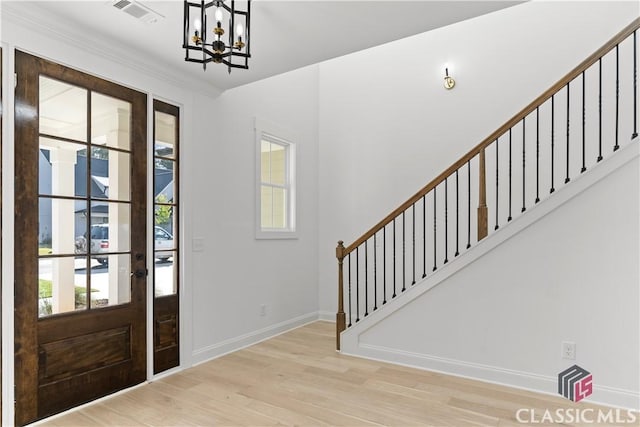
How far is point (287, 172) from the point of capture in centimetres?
493

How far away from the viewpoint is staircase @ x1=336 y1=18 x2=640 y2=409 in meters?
2.78

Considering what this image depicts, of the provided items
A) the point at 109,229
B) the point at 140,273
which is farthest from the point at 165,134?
the point at 140,273

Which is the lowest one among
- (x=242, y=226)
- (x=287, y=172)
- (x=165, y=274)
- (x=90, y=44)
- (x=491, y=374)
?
(x=491, y=374)

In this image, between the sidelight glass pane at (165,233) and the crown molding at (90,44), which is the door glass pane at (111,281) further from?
the crown molding at (90,44)

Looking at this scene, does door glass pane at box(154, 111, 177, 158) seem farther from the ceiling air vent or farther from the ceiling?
the ceiling air vent

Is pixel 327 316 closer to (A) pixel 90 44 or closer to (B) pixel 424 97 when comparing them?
(B) pixel 424 97

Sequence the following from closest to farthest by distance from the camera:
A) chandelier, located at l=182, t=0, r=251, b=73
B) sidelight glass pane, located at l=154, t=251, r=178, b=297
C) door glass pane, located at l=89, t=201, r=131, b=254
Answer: chandelier, located at l=182, t=0, r=251, b=73
door glass pane, located at l=89, t=201, r=131, b=254
sidelight glass pane, located at l=154, t=251, r=178, b=297

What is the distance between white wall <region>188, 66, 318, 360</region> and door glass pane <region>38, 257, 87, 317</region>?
3.11 feet

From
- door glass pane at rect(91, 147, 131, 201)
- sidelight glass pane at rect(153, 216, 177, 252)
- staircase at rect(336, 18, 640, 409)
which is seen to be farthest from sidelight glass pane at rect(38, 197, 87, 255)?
staircase at rect(336, 18, 640, 409)

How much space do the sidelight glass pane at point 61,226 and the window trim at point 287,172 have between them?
185 centimetres

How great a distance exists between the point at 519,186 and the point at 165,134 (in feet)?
12.1

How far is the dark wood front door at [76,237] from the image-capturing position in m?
2.32

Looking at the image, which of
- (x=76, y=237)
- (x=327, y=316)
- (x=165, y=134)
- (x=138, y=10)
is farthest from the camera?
(x=327, y=316)

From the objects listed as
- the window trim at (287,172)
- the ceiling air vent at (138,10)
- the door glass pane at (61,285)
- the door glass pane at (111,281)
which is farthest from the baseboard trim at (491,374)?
the ceiling air vent at (138,10)
